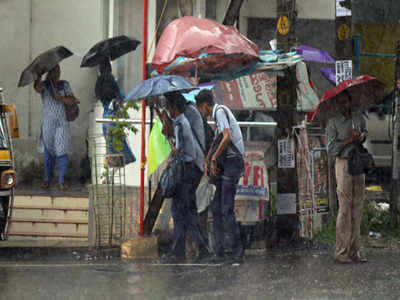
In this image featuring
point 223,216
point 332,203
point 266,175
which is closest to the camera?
point 223,216

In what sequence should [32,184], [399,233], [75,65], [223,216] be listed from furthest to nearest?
[75,65] → [32,184] → [399,233] → [223,216]

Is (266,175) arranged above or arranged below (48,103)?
below

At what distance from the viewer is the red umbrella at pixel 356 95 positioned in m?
8.62

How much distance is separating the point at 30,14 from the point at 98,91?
284 cm

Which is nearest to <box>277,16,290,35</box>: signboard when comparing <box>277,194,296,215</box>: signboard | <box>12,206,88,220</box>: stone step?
<box>277,194,296,215</box>: signboard

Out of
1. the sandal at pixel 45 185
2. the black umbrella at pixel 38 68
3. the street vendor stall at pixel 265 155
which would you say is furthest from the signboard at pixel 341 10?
the sandal at pixel 45 185

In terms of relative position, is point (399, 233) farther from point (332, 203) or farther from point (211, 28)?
point (211, 28)

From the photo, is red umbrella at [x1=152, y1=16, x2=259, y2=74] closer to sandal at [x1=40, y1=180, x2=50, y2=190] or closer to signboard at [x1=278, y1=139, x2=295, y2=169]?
signboard at [x1=278, y1=139, x2=295, y2=169]

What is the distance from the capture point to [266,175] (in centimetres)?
953

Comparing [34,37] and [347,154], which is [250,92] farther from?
[34,37]

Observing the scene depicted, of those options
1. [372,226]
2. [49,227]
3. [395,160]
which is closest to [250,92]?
[395,160]

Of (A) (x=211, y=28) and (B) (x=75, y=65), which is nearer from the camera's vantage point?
(A) (x=211, y=28)

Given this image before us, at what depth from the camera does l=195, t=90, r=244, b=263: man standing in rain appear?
873 cm

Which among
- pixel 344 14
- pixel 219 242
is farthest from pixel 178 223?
pixel 344 14
